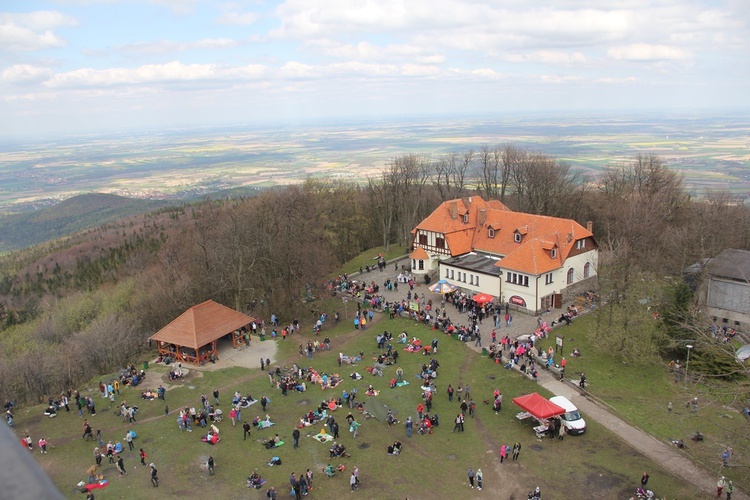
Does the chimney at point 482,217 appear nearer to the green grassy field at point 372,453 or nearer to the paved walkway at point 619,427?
the paved walkway at point 619,427

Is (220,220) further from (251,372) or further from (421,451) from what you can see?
(421,451)

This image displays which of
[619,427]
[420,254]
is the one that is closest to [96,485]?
[619,427]

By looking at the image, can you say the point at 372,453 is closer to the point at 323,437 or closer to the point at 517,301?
the point at 323,437

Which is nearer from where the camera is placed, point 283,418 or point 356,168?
point 283,418

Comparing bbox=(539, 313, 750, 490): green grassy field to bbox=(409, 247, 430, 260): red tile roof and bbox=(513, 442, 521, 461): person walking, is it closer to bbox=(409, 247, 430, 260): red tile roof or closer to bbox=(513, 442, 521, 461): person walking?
bbox=(513, 442, 521, 461): person walking

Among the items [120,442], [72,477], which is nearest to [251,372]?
[120,442]
